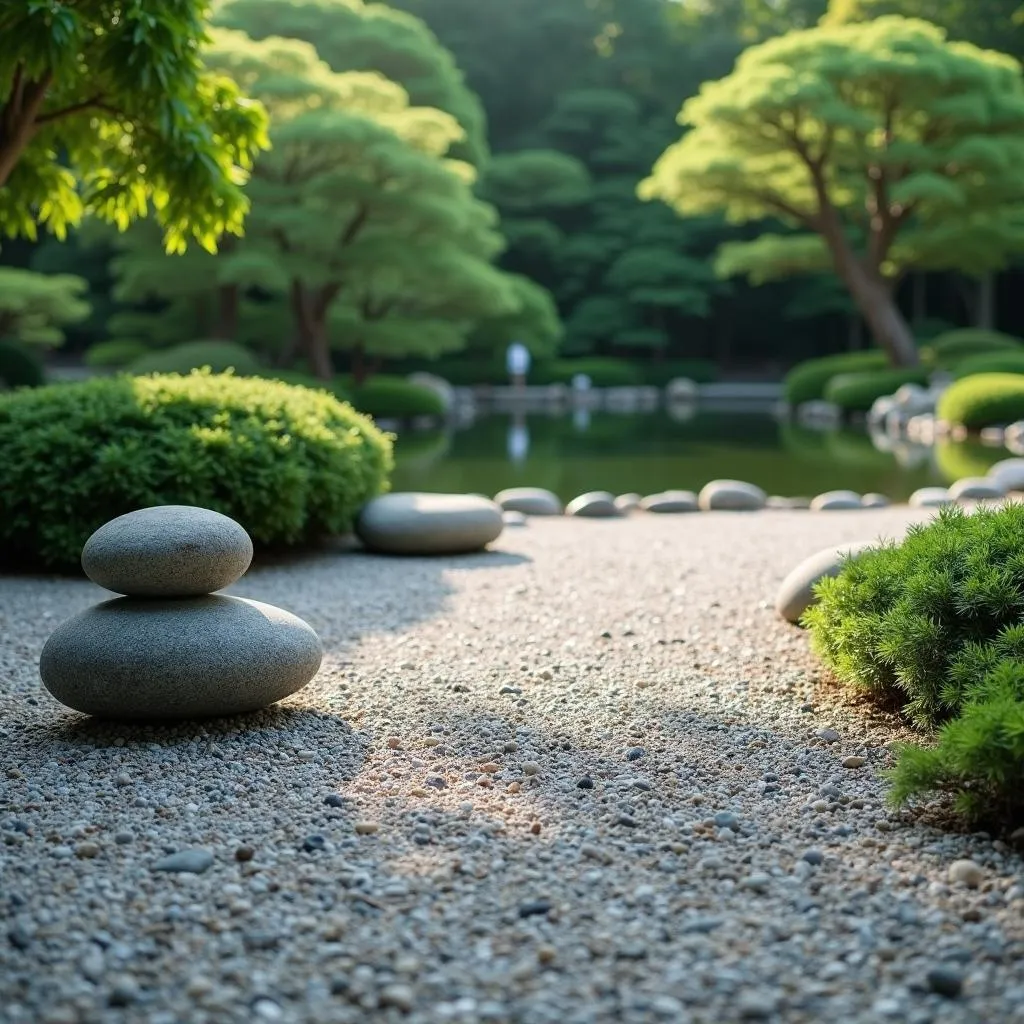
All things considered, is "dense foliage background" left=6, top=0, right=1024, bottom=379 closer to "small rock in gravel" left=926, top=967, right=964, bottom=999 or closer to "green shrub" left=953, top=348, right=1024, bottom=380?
"green shrub" left=953, top=348, right=1024, bottom=380

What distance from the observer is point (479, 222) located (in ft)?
63.7

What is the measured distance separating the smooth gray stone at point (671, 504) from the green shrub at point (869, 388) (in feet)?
38.3

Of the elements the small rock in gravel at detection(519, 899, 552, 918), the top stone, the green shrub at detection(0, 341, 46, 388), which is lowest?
the small rock in gravel at detection(519, 899, 552, 918)

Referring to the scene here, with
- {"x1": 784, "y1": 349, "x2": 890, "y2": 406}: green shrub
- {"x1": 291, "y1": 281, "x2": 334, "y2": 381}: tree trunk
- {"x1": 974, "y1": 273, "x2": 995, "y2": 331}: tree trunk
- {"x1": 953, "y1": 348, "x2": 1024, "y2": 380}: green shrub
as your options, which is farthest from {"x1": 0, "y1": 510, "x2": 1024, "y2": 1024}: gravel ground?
{"x1": 974, "y1": 273, "x2": 995, "y2": 331}: tree trunk

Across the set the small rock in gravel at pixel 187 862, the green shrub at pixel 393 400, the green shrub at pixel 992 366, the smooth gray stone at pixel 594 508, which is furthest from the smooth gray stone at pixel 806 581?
the green shrub at pixel 992 366

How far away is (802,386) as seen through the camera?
72.7 ft

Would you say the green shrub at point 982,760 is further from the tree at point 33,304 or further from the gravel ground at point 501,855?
the tree at point 33,304

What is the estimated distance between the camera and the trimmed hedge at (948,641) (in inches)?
97.7

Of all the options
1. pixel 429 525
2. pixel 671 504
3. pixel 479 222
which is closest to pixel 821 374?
pixel 479 222

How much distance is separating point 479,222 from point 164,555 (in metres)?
16.8

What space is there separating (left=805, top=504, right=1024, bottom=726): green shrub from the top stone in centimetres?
184

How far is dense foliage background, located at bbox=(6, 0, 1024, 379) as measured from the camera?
17234mm

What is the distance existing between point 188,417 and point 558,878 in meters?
3.99

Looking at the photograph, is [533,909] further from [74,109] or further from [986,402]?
[986,402]
